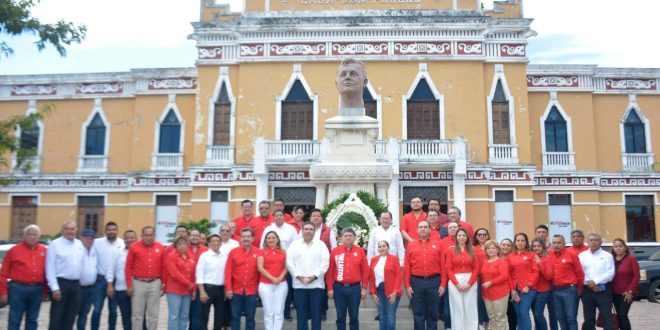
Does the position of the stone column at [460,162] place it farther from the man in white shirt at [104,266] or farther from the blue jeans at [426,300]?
the man in white shirt at [104,266]

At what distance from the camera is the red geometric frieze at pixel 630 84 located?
2505cm

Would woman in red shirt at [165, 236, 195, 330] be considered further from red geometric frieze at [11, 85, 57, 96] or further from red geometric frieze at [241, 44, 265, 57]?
red geometric frieze at [11, 85, 57, 96]

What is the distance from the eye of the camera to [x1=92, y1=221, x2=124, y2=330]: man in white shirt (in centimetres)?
848

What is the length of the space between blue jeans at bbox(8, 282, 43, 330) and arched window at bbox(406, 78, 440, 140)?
1697 cm

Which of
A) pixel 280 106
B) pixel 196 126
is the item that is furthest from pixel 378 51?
pixel 196 126

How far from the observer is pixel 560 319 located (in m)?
8.30

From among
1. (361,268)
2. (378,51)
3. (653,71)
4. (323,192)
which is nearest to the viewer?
(361,268)

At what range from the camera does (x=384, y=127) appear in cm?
2291

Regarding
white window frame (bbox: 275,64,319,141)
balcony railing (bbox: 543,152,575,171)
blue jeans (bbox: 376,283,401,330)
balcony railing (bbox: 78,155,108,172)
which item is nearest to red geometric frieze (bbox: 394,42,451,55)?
white window frame (bbox: 275,64,319,141)

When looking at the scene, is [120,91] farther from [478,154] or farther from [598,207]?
[598,207]

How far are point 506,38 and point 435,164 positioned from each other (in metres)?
6.37

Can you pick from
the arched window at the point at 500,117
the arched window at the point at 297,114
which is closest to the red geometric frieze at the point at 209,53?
the arched window at the point at 297,114

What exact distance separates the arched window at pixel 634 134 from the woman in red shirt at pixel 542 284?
63.0 ft

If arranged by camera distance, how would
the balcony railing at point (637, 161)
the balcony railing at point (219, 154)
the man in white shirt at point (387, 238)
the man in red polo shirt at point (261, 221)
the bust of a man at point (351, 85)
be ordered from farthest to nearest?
the balcony railing at point (637, 161) → the balcony railing at point (219, 154) → the bust of a man at point (351, 85) → the man in red polo shirt at point (261, 221) → the man in white shirt at point (387, 238)
